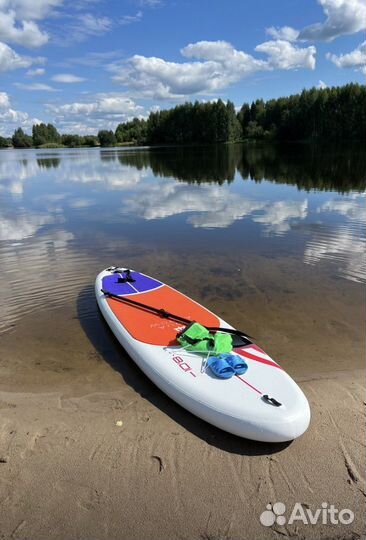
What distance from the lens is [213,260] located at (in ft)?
39.3

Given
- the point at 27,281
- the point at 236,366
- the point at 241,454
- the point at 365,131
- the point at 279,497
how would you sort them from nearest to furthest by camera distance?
the point at 279,497, the point at 241,454, the point at 236,366, the point at 27,281, the point at 365,131

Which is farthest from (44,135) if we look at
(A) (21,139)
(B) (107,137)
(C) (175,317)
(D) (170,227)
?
(C) (175,317)

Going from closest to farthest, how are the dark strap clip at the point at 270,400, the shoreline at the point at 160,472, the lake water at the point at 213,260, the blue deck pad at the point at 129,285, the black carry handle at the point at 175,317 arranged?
the shoreline at the point at 160,472
the dark strap clip at the point at 270,400
the black carry handle at the point at 175,317
the lake water at the point at 213,260
the blue deck pad at the point at 129,285

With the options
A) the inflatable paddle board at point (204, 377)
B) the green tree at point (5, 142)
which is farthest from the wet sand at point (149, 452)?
the green tree at point (5, 142)

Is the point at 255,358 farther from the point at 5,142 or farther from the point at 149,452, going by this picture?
the point at 5,142

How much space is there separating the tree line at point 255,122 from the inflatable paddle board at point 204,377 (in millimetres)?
91039

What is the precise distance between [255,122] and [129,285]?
120 m

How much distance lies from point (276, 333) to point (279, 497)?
3.75m

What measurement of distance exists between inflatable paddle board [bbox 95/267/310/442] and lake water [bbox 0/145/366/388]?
32.2 inches

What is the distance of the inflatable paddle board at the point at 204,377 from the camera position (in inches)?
185

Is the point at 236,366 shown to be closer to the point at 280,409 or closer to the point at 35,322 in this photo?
the point at 280,409

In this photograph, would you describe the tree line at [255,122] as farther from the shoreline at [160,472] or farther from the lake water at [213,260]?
the shoreline at [160,472]

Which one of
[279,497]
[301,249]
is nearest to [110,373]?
[279,497]

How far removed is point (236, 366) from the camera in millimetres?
5504
